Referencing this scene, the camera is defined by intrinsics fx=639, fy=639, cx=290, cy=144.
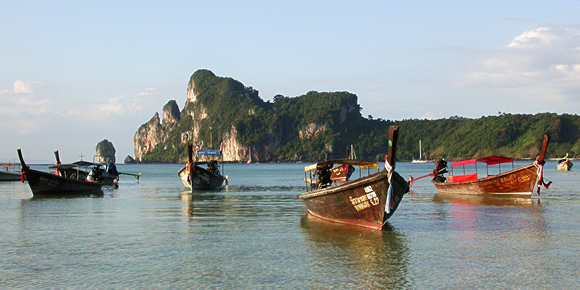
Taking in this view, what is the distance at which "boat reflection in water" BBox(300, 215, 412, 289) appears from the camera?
14.0 metres

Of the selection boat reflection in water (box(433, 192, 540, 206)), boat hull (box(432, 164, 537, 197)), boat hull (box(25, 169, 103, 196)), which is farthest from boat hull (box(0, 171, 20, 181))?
boat hull (box(432, 164, 537, 197))

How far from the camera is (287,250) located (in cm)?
1786

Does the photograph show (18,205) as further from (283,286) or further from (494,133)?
(494,133)

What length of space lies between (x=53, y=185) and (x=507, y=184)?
28803mm

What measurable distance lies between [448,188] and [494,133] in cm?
15822

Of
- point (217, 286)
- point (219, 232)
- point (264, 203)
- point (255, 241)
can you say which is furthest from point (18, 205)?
point (217, 286)

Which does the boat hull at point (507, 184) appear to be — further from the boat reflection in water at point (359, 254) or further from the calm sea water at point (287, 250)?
the boat reflection in water at point (359, 254)

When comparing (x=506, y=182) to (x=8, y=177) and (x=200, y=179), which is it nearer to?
(x=200, y=179)

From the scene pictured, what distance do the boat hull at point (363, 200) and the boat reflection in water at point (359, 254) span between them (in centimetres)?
34

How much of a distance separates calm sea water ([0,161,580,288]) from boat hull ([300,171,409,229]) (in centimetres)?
51

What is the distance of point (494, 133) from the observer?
191 metres

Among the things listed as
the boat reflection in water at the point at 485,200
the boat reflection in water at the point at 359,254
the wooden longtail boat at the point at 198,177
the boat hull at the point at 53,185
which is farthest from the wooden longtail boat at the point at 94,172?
the boat reflection in water at the point at 359,254

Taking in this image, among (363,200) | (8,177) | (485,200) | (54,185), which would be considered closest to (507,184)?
(485,200)

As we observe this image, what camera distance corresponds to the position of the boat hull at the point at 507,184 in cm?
3538
